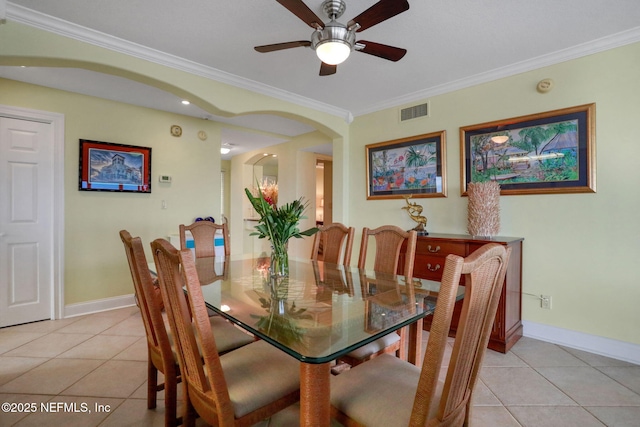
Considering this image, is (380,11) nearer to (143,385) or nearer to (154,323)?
(154,323)

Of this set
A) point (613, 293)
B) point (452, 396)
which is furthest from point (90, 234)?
point (613, 293)

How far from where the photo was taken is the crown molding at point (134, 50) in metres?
2.06

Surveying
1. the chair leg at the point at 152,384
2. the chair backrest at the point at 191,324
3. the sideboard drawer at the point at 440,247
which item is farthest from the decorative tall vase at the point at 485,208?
the chair leg at the point at 152,384

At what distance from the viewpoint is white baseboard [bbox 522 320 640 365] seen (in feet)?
7.57

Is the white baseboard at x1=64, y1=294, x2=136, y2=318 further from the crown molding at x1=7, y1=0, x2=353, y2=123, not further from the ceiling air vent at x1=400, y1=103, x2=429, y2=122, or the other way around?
the ceiling air vent at x1=400, y1=103, x2=429, y2=122

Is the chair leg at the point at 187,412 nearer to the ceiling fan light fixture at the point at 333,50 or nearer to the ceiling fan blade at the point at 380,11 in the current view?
the ceiling fan light fixture at the point at 333,50

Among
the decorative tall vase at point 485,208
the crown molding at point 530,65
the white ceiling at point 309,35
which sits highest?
the white ceiling at point 309,35

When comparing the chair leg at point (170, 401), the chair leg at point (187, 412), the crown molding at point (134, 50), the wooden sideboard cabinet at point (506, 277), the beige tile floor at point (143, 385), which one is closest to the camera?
the chair leg at point (187, 412)

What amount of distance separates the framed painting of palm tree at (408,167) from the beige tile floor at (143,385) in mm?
1741

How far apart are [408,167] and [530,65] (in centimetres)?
143

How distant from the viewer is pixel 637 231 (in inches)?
90.4

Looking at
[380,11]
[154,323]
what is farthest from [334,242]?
[380,11]

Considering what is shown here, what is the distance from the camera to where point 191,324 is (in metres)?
1.07

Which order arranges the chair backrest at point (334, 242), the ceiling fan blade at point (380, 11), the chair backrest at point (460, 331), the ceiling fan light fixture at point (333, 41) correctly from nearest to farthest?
the chair backrest at point (460, 331)
the ceiling fan blade at point (380, 11)
the ceiling fan light fixture at point (333, 41)
the chair backrest at point (334, 242)
